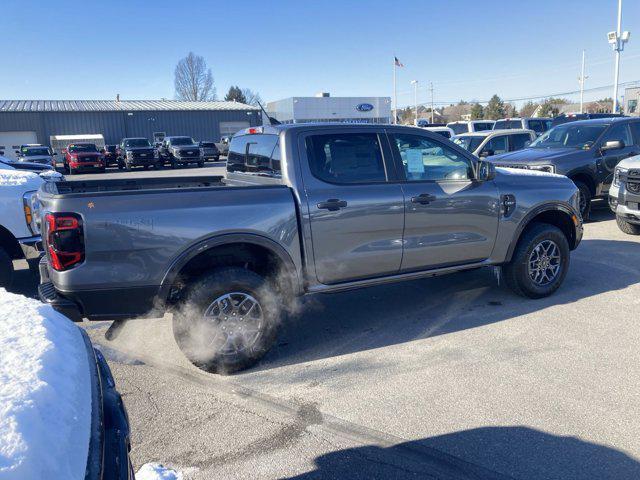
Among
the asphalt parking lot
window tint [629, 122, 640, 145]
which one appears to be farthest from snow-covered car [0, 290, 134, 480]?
window tint [629, 122, 640, 145]

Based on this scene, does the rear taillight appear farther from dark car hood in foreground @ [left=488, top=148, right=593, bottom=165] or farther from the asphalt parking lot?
dark car hood in foreground @ [left=488, top=148, right=593, bottom=165]

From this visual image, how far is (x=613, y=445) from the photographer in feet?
10.0

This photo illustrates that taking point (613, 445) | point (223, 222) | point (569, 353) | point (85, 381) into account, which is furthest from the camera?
point (569, 353)

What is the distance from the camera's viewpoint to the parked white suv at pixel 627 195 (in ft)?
26.5

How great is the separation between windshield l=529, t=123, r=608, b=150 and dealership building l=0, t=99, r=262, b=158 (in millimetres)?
41250

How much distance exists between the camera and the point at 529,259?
5.45 m

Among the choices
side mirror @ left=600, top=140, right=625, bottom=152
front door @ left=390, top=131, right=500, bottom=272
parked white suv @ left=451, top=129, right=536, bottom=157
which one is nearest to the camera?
front door @ left=390, top=131, right=500, bottom=272

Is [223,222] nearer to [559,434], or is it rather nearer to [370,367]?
[370,367]

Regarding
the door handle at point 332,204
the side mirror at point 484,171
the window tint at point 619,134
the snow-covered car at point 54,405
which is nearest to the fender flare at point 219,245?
the door handle at point 332,204

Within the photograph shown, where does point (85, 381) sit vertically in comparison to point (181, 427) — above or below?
above

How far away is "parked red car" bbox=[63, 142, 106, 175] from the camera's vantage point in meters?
29.6

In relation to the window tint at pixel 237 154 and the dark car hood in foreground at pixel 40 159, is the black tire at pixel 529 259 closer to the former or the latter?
the window tint at pixel 237 154

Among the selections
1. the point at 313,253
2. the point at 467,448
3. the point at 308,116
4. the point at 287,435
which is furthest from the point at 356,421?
the point at 308,116

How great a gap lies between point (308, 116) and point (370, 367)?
50.4 metres
